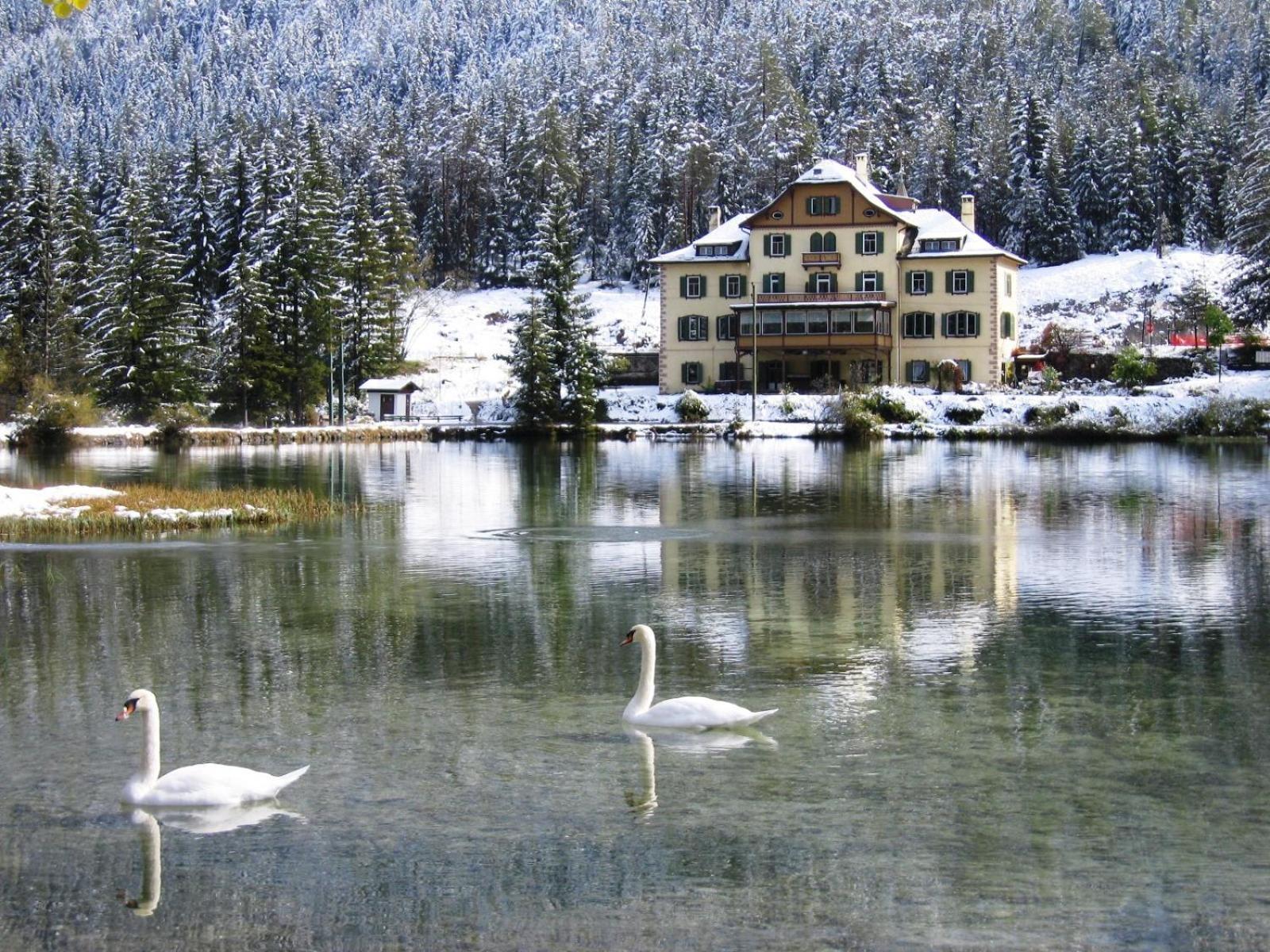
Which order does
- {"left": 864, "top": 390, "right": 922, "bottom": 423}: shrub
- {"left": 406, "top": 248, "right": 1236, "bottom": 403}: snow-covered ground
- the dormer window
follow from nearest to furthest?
{"left": 864, "top": 390, "right": 922, "bottom": 423}: shrub → the dormer window → {"left": 406, "top": 248, "right": 1236, "bottom": 403}: snow-covered ground

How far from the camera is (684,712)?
1181cm

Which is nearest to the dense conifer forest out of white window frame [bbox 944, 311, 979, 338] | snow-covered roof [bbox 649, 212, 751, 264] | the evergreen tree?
the evergreen tree

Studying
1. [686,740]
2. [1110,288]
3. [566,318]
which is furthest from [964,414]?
[686,740]

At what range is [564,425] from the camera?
66.6 metres

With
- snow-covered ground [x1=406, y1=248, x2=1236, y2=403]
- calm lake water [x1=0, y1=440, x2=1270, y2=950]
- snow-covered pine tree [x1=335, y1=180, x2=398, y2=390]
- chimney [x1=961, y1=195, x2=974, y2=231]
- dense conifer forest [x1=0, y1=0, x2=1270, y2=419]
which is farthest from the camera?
snow-covered ground [x1=406, y1=248, x2=1236, y2=403]

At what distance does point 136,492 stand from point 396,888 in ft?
79.2

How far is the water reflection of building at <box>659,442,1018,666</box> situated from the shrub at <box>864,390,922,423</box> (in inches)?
853

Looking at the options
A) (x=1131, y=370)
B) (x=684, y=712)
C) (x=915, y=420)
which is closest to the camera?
(x=684, y=712)

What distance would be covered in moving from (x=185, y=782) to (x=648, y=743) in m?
3.53

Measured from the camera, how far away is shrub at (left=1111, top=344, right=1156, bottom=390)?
67.3m

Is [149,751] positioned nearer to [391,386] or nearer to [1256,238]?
[391,386]

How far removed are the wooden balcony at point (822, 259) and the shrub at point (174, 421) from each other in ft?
97.2

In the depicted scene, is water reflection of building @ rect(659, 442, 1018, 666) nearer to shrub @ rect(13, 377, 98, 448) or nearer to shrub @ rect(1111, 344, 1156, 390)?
shrub @ rect(13, 377, 98, 448)

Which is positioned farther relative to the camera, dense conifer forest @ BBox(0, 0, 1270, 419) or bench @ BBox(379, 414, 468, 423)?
bench @ BBox(379, 414, 468, 423)
